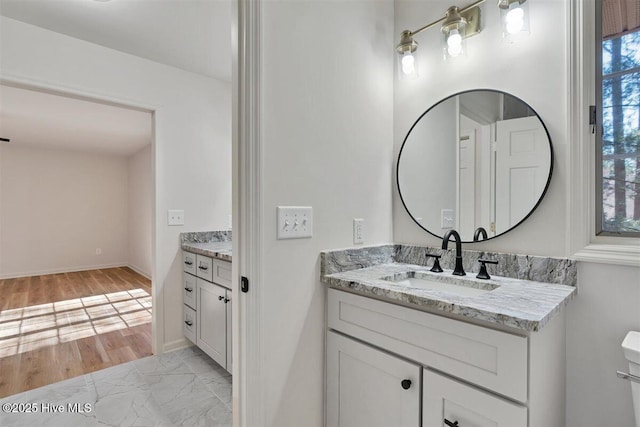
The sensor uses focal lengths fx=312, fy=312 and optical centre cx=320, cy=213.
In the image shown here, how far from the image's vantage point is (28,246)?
17.9ft

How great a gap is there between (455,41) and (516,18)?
235 millimetres

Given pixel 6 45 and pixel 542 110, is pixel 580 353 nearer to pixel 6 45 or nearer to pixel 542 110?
pixel 542 110

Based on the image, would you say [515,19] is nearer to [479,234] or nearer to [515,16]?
[515,16]

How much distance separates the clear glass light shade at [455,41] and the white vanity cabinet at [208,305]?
167 cm

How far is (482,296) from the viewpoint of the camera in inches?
39.4

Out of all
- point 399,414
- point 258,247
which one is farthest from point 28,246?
point 399,414

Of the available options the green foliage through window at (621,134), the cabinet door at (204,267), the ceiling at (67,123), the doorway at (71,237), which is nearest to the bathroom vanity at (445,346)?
the green foliage through window at (621,134)

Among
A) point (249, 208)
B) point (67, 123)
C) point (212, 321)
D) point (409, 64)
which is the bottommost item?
point (212, 321)

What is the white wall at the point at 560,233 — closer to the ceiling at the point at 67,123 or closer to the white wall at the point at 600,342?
the white wall at the point at 600,342

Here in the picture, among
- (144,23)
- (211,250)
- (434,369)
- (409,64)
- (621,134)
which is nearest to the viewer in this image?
(434,369)

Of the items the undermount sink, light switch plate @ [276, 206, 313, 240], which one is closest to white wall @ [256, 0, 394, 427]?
light switch plate @ [276, 206, 313, 240]

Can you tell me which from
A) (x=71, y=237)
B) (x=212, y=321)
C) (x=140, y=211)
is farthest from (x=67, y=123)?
(x=212, y=321)

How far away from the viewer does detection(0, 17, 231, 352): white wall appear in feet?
6.50

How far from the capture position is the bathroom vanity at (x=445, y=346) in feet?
2.75
